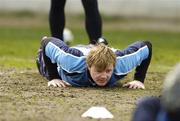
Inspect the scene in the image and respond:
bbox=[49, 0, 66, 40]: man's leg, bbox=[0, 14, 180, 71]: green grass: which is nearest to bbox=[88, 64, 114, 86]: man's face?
bbox=[49, 0, 66, 40]: man's leg

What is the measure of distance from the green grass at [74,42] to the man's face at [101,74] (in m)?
4.04

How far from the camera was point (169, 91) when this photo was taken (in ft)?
15.5

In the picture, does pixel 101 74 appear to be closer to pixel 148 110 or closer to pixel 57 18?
pixel 57 18

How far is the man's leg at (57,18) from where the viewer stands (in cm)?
1013

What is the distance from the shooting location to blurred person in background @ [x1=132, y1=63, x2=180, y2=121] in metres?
4.71

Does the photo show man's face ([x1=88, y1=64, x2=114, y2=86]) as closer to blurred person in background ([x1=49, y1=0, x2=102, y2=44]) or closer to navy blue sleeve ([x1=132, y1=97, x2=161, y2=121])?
blurred person in background ([x1=49, y1=0, x2=102, y2=44])

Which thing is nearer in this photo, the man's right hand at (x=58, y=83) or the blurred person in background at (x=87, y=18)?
the man's right hand at (x=58, y=83)


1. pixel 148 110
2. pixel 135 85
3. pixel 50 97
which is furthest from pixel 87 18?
pixel 148 110

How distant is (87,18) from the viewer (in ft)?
33.2

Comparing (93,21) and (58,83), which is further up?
(93,21)

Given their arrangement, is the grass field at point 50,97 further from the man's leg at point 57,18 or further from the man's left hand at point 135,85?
the man's leg at point 57,18

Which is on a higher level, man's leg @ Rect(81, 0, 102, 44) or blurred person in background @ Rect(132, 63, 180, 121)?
man's leg @ Rect(81, 0, 102, 44)

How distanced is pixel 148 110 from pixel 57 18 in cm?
529

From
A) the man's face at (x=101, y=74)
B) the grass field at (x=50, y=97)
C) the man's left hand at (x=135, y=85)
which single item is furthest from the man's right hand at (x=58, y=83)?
the man's left hand at (x=135, y=85)
